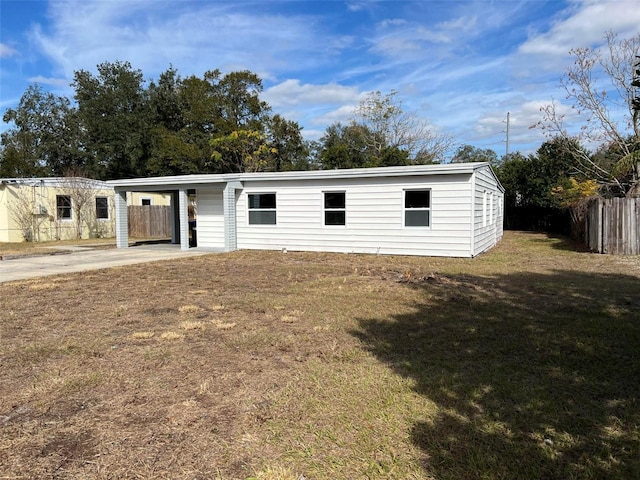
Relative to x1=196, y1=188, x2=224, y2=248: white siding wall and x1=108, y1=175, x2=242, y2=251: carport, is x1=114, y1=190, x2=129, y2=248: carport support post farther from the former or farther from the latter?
x1=196, y1=188, x2=224, y2=248: white siding wall

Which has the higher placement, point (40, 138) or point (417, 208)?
point (40, 138)

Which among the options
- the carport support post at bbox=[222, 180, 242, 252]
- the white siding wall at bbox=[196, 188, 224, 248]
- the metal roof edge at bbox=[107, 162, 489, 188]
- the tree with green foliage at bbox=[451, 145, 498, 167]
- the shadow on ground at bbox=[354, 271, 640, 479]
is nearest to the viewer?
the shadow on ground at bbox=[354, 271, 640, 479]

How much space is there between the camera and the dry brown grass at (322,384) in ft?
9.03

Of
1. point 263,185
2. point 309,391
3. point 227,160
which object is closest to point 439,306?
point 309,391

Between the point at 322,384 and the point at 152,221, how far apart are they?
890 inches

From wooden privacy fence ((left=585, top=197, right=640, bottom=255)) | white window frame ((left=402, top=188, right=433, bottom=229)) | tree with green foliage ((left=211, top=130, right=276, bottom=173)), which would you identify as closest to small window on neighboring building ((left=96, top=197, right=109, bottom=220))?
tree with green foliage ((left=211, top=130, right=276, bottom=173))

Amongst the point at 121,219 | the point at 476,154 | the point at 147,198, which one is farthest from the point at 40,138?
the point at 476,154

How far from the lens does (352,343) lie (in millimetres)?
4992

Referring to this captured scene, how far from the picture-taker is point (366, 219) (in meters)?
14.0

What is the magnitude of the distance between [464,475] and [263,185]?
13681 mm

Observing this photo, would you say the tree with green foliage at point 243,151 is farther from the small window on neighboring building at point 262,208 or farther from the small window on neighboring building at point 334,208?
the small window on neighboring building at point 334,208

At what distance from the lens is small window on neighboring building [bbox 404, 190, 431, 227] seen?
13.2 meters

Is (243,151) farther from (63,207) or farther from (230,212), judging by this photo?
(230,212)

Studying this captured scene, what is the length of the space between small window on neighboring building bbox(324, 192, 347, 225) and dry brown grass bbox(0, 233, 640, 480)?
6.86 metres
